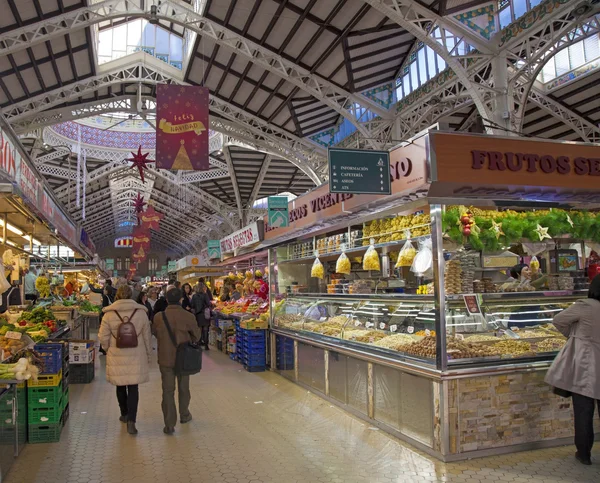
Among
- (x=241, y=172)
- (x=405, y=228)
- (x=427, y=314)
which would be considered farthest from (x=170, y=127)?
(x=241, y=172)

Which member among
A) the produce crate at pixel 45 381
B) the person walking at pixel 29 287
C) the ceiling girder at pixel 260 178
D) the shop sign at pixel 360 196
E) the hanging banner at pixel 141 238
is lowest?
the produce crate at pixel 45 381

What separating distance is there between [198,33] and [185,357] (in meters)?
10.5

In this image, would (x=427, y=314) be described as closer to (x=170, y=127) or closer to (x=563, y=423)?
(x=563, y=423)

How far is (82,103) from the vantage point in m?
17.2

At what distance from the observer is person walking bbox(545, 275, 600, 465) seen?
3.97m

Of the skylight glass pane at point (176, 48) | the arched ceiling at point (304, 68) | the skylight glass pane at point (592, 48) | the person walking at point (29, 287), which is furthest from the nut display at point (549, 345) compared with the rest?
the skylight glass pane at point (176, 48)

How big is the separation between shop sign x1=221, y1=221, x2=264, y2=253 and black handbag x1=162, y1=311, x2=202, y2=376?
249 inches

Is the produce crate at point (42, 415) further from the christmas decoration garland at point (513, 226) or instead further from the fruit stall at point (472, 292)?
the christmas decoration garland at point (513, 226)

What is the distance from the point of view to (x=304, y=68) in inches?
540

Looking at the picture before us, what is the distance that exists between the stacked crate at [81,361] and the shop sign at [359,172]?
4.39 meters

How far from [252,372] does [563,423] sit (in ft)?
16.7

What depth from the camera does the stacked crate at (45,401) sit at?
15.7 feet

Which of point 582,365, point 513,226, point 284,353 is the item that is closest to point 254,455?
point 582,365

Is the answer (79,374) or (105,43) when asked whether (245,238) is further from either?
(105,43)
